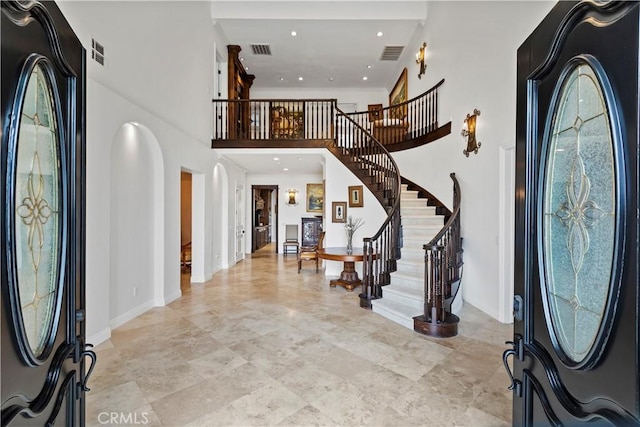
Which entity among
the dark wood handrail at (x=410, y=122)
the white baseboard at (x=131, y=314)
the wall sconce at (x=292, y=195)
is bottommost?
the white baseboard at (x=131, y=314)

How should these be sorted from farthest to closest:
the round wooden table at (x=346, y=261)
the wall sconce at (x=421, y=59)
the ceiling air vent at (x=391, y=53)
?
the ceiling air vent at (x=391, y=53), the wall sconce at (x=421, y=59), the round wooden table at (x=346, y=261)

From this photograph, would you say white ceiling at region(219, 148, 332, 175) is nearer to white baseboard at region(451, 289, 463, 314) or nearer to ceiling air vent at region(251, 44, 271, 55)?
ceiling air vent at region(251, 44, 271, 55)

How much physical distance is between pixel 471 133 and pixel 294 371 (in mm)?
4200

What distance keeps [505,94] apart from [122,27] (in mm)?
4693

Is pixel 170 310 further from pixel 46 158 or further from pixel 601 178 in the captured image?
pixel 601 178

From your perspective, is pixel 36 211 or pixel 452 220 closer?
pixel 36 211

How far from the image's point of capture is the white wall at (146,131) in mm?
3324

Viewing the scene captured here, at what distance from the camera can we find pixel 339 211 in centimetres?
681

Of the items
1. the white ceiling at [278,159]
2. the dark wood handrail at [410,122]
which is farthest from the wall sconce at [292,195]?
the dark wood handrail at [410,122]

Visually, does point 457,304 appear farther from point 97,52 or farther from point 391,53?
point 391,53

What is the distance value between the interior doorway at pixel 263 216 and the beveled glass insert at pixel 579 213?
32.6ft

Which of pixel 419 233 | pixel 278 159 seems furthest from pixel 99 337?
pixel 278 159

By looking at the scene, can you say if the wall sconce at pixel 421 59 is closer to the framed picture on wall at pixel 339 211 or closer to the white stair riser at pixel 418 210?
the white stair riser at pixel 418 210

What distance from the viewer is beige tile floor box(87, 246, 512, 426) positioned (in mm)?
2217
